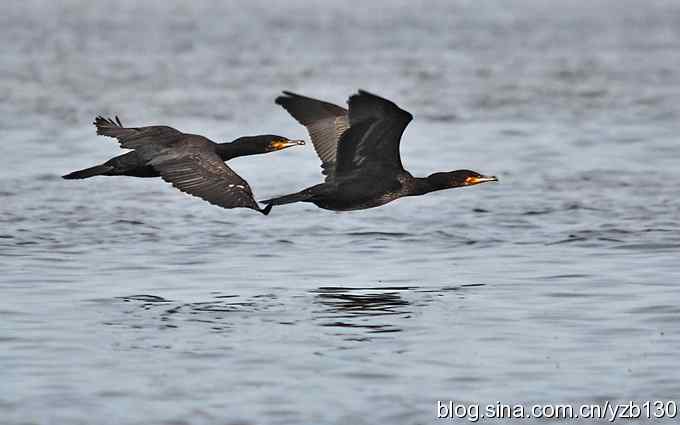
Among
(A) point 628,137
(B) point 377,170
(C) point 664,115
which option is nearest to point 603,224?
(B) point 377,170

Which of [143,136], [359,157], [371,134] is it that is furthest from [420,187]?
[143,136]

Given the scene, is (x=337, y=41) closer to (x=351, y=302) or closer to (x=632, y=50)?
(x=632, y=50)

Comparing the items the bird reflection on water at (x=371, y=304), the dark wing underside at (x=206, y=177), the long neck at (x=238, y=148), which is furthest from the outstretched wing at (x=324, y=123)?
the bird reflection on water at (x=371, y=304)

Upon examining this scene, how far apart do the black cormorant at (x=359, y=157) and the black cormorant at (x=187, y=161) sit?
0.37 meters

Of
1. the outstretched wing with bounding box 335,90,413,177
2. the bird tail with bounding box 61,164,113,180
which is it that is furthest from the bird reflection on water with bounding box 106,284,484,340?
the bird tail with bounding box 61,164,113,180

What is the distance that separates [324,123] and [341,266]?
1.26m

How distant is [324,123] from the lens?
43.8 ft

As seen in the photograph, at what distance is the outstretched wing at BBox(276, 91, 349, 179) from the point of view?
1318 centimetres

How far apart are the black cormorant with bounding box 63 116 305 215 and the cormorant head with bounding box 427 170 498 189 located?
1289 mm

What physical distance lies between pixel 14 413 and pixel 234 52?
3045cm

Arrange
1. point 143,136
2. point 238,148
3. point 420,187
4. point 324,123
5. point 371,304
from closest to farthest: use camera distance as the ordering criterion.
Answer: point 371,304
point 420,187
point 143,136
point 324,123
point 238,148

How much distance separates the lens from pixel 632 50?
38.6 metres

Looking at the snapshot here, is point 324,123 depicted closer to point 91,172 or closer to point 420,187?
point 420,187

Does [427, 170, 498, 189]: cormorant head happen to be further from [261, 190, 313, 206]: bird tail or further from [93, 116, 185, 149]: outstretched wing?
[93, 116, 185, 149]: outstretched wing
